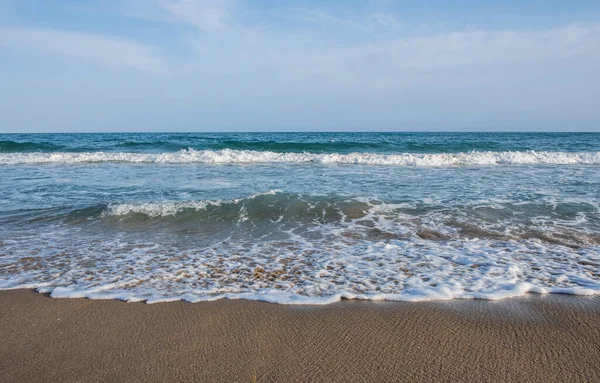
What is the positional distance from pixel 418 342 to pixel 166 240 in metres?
4.05

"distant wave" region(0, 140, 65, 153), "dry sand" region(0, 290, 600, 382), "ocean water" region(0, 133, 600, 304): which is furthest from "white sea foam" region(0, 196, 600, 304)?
"distant wave" region(0, 140, 65, 153)

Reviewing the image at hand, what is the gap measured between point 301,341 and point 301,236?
3.15 meters

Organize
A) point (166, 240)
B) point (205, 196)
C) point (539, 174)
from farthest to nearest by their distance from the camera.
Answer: point (539, 174) → point (205, 196) → point (166, 240)

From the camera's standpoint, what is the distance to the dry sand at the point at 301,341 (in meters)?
2.48

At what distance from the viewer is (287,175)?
12539mm

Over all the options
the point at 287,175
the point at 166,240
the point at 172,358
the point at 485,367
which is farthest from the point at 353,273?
the point at 287,175

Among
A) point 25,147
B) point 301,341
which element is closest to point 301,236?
point 301,341

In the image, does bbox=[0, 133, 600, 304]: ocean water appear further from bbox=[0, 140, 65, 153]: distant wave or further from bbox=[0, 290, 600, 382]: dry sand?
bbox=[0, 140, 65, 153]: distant wave

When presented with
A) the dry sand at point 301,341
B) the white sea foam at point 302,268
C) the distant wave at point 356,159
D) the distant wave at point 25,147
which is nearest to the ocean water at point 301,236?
the white sea foam at point 302,268

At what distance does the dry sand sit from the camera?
2.48 metres

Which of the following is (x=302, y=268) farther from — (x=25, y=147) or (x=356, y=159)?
(x=25, y=147)

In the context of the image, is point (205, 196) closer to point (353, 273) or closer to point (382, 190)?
point (382, 190)

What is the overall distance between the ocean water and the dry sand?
0.92ft

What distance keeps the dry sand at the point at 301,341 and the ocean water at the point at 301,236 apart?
28 cm
